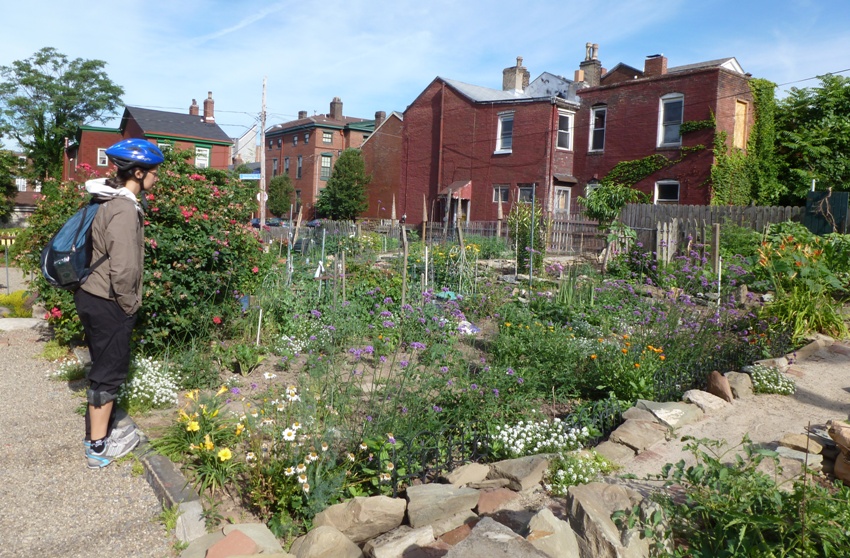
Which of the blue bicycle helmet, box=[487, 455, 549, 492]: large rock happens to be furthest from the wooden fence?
the blue bicycle helmet

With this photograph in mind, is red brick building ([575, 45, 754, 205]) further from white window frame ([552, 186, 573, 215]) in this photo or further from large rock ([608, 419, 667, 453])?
large rock ([608, 419, 667, 453])

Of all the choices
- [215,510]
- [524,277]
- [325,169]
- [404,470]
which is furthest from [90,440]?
[325,169]

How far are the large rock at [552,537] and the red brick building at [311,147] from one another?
43.2m

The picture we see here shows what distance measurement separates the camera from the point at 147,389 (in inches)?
211

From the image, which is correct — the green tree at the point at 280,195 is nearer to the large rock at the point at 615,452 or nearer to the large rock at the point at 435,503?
the large rock at the point at 615,452

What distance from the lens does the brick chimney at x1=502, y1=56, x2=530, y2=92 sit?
3575 cm

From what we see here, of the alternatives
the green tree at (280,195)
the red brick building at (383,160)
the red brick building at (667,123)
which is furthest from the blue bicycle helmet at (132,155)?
the green tree at (280,195)

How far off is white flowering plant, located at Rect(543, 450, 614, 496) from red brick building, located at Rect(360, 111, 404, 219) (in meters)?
36.8

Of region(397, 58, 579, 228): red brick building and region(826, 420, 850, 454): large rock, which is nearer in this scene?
region(826, 420, 850, 454): large rock

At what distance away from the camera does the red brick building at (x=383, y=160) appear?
41000 mm

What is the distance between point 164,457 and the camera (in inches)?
170

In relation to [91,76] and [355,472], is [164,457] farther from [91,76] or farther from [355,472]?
[91,76]

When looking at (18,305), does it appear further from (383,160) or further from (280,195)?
(280,195)

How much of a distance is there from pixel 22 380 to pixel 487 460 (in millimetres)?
4445
